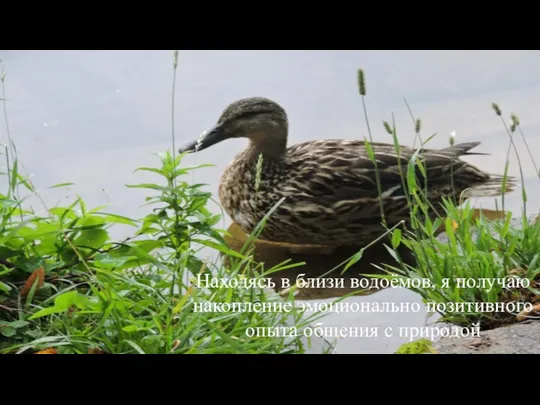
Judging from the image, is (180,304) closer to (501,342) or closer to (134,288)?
(134,288)

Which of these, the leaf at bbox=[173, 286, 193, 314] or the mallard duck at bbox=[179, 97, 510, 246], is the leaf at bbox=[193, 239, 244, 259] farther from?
the mallard duck at bbox=[179, 97, 510, 246]

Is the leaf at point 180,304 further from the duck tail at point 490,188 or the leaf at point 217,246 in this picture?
the duck tail at point 490,188

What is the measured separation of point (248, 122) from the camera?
314 centimetres

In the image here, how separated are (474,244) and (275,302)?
688 millimetres

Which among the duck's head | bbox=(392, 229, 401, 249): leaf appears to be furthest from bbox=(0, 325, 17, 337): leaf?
bbox=(392, 229, 401, 249): leaf

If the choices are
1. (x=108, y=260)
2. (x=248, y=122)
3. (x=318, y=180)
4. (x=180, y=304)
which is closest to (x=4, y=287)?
(x=108, y=260)

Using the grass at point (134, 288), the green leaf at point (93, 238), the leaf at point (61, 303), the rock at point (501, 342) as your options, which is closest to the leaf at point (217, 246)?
the grass at point (134, 288)

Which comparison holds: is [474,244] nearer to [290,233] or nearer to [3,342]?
[290,233]

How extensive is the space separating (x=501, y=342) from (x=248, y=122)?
127 centimetres

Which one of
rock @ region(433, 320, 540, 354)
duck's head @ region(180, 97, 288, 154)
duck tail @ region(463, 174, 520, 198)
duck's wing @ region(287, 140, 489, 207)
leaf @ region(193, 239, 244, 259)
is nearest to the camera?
rock @ region(433, 320, 540, 354)

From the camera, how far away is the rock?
2.28 meters

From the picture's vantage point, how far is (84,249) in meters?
2.49

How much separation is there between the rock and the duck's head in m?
1.10

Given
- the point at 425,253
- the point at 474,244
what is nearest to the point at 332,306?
the point at 425,253
